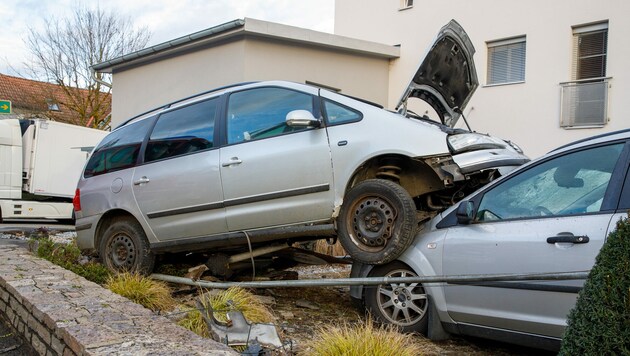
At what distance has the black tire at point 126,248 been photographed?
5.91 m

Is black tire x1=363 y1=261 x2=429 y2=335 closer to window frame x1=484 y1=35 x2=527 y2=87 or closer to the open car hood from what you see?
the open car hood

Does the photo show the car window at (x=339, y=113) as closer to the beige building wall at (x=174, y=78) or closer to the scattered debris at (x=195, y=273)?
the scattered debris at (x=195, y=273)

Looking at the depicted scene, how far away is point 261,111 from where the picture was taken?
5.28 metres

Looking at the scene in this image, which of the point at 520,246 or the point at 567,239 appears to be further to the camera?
the point at 520,246

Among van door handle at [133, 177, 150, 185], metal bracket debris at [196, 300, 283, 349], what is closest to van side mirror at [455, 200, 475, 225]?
metal bracket debris at [196, 300, 283, 349]

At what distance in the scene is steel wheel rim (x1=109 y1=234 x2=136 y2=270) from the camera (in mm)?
6004

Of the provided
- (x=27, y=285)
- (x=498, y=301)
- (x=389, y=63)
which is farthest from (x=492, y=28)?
(x=27, y=285)

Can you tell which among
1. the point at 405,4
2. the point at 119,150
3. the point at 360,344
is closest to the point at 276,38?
the point at 405,4

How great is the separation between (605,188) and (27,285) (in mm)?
4498

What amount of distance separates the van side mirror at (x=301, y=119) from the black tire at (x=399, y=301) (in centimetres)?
132

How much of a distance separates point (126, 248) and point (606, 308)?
16.4 ft

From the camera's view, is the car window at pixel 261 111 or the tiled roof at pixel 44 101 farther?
the tiled roof at pixel 44 101

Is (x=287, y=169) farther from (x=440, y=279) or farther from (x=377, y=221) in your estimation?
(x=440, y=279)

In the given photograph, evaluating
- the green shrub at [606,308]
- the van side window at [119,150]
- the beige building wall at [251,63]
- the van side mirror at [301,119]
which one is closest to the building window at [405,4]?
the beige building wall at [251,63]
